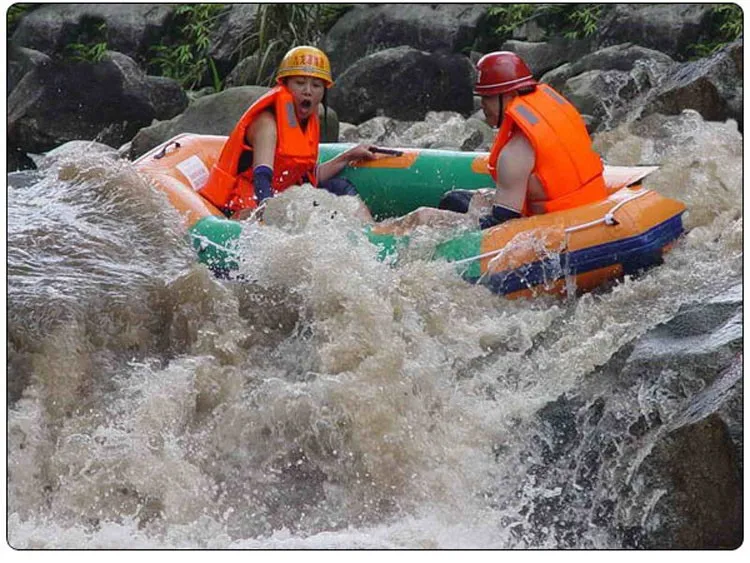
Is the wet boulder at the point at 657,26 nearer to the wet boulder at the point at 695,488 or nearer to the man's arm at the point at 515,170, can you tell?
the man's arm at the point at 515,170

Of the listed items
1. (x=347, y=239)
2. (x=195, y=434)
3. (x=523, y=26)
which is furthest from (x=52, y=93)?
(x=195, y=434)

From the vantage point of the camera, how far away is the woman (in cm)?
679

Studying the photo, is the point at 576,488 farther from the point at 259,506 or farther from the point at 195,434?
the point at 195,434

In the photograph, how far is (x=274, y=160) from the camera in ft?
22.2

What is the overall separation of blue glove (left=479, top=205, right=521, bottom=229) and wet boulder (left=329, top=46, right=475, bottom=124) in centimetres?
537

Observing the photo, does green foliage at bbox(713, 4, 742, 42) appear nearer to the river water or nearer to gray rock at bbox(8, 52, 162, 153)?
gray rock at bbox(8, 52, 162, 153)

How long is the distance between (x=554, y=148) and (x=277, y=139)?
1579 mm

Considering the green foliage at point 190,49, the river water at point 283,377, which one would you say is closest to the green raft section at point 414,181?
the river water at point 283,377

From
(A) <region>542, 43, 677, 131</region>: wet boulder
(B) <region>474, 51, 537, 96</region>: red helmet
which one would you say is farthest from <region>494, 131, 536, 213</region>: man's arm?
(A) <region>542, 43, 677, 131</region>: wet boulder

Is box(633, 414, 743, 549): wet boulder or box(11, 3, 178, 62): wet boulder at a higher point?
box(633, 414, 743, 549): wet boulder

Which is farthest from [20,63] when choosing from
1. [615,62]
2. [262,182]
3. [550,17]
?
[262,182]

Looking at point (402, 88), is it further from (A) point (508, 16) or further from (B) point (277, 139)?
(B) point (277, 139)

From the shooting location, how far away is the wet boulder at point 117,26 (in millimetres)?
14406

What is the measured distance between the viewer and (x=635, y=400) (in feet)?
15.0
